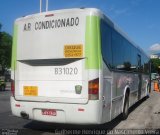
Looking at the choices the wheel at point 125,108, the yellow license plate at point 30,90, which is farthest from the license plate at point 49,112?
the wheel at point 125,108

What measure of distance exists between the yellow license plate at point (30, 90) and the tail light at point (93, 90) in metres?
1.53

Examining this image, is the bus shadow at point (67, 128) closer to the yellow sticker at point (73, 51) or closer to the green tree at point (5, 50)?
Result: the yellow sticker at point (73, 51)

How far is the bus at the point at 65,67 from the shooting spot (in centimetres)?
797

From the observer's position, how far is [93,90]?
790cm

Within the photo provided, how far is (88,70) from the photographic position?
796 cm

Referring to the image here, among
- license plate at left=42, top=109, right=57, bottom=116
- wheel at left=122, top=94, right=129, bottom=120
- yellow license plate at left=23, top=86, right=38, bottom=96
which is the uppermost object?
yellow license plate at left=23, top=86, right=38, bottom=96

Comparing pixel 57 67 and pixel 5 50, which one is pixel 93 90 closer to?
pixel 57 67

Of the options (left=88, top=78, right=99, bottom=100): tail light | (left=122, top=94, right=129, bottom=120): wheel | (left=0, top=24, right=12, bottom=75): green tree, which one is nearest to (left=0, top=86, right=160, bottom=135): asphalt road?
(left=122, top=94, right=129, bottom=120): wheel

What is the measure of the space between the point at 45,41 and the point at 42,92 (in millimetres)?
1297

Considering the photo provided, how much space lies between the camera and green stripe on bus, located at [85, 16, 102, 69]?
7957mm

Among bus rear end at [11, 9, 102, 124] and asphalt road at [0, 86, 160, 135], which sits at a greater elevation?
bus rear end at [11, 9, 102, 124]

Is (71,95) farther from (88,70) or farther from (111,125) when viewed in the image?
(111,125)

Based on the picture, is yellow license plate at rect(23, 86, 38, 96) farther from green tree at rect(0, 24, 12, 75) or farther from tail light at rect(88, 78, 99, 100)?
green tree at rect(0, 24, 12, 75)

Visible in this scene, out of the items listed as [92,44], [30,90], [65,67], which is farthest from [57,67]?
[92,44]
